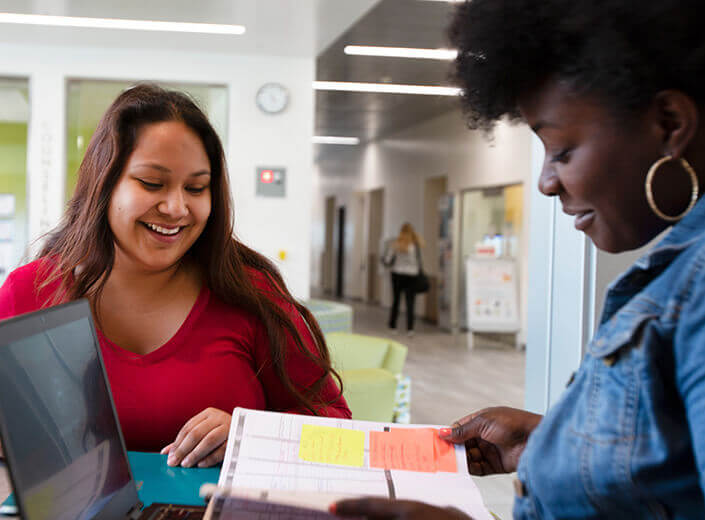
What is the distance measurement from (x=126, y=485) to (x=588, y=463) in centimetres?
60

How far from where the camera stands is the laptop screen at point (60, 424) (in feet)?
2.05

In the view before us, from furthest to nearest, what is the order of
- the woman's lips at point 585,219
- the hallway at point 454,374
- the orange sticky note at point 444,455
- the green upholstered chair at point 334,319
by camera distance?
the hallway at point 454,374
the green upholstered chair at point 334,319
the orange sticky note at point 444,455
the woman's lips at point 585,219

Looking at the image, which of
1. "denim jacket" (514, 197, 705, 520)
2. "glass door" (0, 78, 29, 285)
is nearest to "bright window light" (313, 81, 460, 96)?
"glass door" (0, 78, 29, 285)

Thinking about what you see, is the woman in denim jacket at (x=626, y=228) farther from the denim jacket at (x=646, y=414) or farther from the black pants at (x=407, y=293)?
the black pants at (x=407, y=293)

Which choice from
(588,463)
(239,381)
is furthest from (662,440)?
(239,381)

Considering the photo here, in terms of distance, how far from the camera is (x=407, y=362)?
23.1 feet

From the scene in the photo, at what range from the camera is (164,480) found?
105 centimetres

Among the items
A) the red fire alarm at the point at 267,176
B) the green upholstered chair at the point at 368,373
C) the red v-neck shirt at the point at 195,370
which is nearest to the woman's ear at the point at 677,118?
the red v-neck shirt at the point at 195,370

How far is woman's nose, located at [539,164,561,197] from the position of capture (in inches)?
28.7

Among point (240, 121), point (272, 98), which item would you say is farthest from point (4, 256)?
point (272, 98)

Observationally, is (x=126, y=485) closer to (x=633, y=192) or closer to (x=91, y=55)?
(x=633, y=192)

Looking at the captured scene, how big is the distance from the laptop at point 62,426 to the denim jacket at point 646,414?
0.49 m

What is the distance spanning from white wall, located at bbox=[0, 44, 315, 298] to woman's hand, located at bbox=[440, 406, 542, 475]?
16.4 feet

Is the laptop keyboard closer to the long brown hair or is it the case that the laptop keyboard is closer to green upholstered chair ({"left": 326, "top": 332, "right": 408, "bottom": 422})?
the long brown hair
